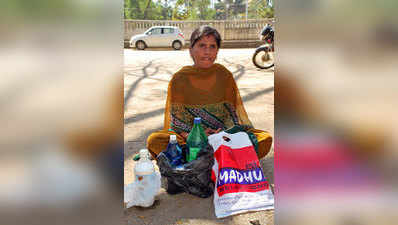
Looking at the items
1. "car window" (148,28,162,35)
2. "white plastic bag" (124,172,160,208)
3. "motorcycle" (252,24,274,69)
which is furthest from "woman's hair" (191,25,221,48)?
"car window" (148,28,162,35)

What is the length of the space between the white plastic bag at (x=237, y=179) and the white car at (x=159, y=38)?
13.4 metres

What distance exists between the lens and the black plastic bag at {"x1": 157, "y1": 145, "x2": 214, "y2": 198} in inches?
75.2

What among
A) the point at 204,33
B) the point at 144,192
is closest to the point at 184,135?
the point at 144,192

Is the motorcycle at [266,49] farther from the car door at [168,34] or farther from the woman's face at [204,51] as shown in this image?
the car door at [168,34]

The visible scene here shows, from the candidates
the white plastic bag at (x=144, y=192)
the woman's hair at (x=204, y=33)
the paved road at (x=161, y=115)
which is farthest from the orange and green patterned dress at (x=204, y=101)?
the white plastic bag at (x=144, y=192)

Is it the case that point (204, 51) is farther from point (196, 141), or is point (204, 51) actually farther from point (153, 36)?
point (153, 36)

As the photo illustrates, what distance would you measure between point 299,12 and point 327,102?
0.19m

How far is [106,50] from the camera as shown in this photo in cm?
64

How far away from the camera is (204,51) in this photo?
8.02ft

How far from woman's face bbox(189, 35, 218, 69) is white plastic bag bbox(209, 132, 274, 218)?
0.72 metres

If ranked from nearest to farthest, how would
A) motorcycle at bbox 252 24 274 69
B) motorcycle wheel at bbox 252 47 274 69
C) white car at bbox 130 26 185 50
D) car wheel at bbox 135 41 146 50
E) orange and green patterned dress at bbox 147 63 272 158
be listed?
1. orange and green patterned dress at bbox 147 63 272 158
2. motorcycle at bbox 252 24 274 69
3. motorcycle wheel at bbox 252 47 274 69
4. white car at bbox 130 26 185 50
5. car wheel at bbox 135 41 146 50

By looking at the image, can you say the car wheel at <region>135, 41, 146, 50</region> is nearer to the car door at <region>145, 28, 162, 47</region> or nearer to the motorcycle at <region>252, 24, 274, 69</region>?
the car door at <region>145, 28, 162, 47</region>

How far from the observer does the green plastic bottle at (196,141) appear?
6.77 feet

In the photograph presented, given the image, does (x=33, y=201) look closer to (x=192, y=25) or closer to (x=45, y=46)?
(x=45, y=46)
